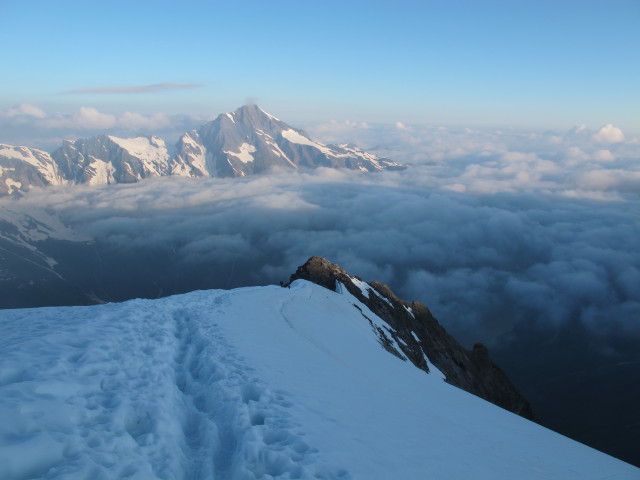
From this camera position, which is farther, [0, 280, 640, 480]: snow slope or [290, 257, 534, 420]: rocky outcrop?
[290, 257, 534, 420]: rocky outcrop

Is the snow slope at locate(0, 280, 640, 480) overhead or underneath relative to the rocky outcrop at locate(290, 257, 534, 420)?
overhead

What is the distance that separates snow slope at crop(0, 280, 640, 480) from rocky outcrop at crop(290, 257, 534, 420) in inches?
940

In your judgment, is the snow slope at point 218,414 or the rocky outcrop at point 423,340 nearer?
the snow slope at point 218,414

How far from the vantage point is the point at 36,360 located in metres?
11.0

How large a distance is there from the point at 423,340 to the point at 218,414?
149 feet

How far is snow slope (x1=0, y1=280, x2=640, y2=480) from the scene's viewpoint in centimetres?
830

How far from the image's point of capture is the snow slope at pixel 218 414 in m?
8.30

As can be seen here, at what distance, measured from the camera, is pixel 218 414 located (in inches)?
421

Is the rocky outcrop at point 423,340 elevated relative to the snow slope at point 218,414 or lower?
lower

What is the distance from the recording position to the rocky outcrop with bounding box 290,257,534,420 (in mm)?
47031

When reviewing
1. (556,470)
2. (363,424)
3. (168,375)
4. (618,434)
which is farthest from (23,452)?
(618,434)

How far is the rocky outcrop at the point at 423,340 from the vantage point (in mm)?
47031

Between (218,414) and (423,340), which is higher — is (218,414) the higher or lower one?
the higher one

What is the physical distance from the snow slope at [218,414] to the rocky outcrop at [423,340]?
23.9m
